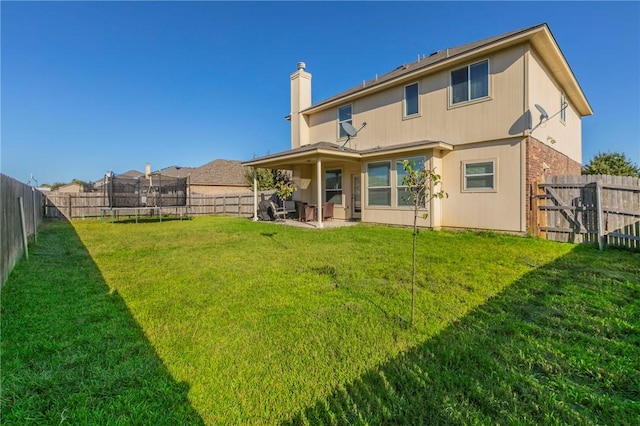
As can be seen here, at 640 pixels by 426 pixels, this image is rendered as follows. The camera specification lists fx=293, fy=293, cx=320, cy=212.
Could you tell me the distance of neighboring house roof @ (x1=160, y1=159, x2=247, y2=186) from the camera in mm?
32219

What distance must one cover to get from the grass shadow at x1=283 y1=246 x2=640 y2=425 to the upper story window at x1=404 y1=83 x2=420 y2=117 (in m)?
8.81

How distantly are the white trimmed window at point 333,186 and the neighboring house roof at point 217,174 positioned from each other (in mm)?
19308

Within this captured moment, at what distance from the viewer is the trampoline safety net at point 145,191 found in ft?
45.4

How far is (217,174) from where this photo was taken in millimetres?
33688

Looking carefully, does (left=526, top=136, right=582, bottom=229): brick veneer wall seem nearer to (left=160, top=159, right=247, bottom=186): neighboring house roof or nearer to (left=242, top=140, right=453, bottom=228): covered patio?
(left=242, top=140, right=453, bottom=228): covered patio

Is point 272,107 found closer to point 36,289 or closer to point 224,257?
point 224,257

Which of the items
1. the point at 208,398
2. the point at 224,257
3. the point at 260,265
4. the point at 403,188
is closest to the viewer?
the point at 208,398

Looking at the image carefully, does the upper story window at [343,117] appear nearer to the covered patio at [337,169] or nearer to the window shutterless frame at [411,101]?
the covered patio at [337,169]

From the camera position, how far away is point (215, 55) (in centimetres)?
1605

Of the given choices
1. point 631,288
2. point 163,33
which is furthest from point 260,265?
point 163,33

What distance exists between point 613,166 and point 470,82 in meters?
17.6

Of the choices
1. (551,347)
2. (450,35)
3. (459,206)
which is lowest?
(551,347)

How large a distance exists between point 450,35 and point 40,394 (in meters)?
16.8

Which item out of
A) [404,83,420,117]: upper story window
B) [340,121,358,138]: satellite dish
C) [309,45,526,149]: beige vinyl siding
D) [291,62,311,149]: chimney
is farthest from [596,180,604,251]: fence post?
[291,62,311,149]: chimney
